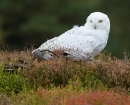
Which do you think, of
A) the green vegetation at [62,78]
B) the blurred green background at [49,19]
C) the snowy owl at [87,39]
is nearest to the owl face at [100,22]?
the snowy owl at [87,39]

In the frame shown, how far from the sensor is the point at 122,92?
11320mm

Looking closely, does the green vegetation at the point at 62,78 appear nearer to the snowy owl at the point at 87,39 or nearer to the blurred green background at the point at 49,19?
the snowy owl at the point at 87,39

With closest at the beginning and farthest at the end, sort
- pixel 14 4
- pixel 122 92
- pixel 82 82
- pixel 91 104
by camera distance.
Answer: pixel 91 104
pixel 122 92
pixel 82 82
pixel 14 4

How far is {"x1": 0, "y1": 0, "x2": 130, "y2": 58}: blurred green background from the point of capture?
42.3 m

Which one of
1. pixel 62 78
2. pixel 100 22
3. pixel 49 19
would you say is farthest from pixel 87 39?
pixel 49 19

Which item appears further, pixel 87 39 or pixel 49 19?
pixel 49 19

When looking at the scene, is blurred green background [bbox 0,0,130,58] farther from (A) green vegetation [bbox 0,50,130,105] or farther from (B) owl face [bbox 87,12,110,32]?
(A) green vegetation [bbox 0,50,130,105]

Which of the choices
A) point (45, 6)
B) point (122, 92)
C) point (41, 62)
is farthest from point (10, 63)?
point (45, 6)

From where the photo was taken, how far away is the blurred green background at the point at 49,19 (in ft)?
139

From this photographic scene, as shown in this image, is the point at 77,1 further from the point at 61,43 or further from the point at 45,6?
the point at 61,43

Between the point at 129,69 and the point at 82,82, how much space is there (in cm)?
101

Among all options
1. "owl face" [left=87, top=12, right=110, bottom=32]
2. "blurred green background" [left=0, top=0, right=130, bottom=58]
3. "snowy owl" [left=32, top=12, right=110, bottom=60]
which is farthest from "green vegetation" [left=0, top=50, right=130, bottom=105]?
"blurred green background" [left=0, top=0, right=130, bottom=58]

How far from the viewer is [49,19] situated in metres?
43.8

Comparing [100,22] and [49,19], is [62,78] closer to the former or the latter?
[100,22]
